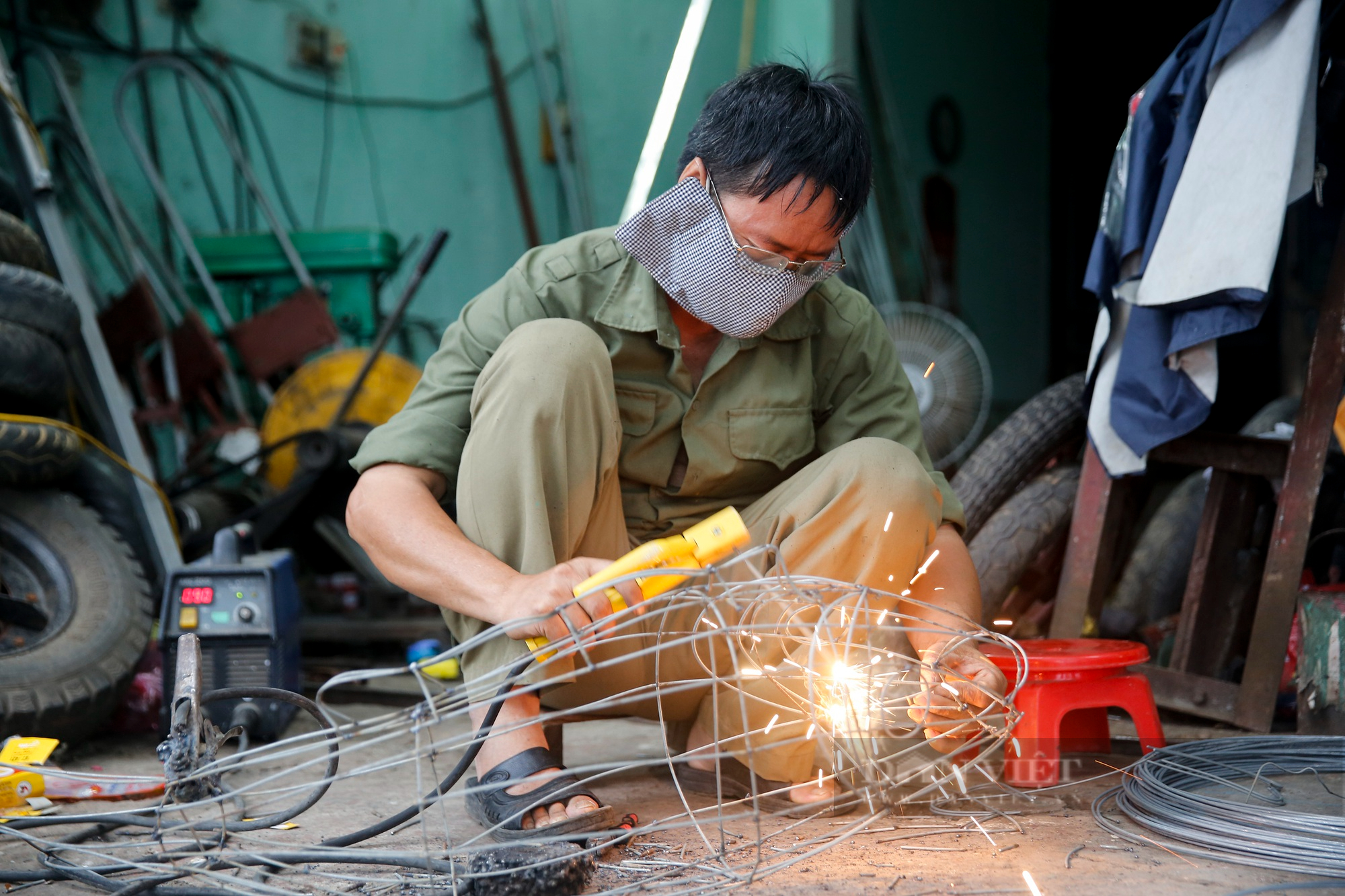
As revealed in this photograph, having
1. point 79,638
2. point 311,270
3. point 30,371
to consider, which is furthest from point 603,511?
point 311,270

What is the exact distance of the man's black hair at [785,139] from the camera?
1621 mm

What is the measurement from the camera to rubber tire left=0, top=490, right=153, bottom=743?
2.03 metres

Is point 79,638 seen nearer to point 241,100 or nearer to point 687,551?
point 687,551

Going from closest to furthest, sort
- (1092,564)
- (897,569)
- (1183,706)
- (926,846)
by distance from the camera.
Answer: (926,846) < (897,569) < (1183,706) < (1092,564)

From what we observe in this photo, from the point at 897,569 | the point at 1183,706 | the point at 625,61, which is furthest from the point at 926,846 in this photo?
the point at 625,61

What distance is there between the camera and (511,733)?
4.88ft

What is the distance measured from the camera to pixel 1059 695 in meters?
1.77

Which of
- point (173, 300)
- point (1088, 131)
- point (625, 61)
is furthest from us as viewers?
point (1088, 131)

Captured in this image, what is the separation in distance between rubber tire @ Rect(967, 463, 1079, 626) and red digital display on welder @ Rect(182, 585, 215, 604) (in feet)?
5.55

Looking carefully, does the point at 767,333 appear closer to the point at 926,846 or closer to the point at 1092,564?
the point at 926,846

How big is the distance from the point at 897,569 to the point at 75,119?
11.7 ft

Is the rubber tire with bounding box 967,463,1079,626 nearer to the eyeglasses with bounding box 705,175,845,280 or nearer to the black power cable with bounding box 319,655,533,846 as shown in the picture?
the eyeglasses with bounding box 705,175,845,280

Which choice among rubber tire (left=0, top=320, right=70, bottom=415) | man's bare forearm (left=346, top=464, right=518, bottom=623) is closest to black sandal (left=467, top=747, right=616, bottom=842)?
man's bare forearm (left=346, top=464, right=518, bottom=623)

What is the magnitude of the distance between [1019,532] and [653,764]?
4.33ft
